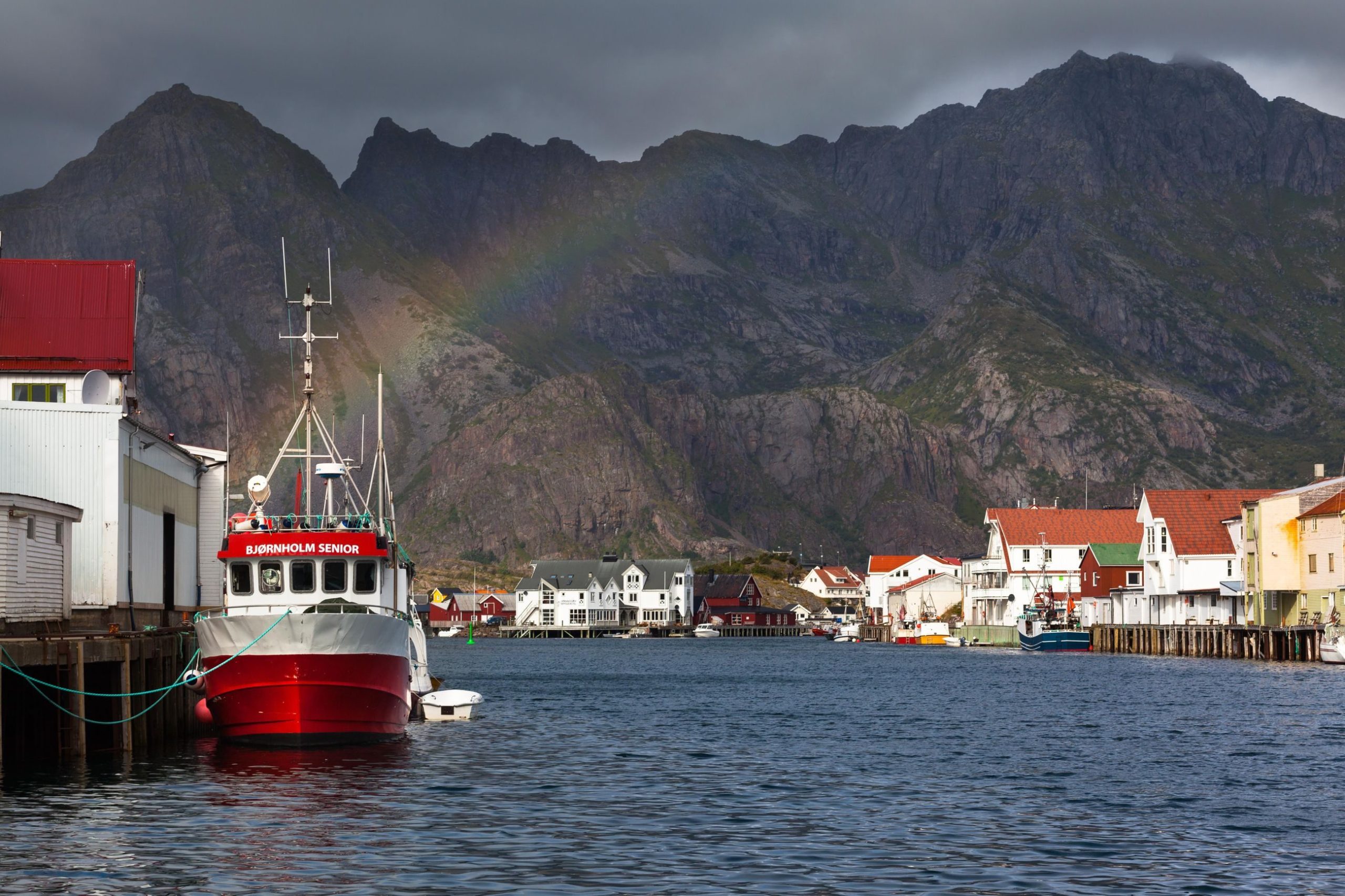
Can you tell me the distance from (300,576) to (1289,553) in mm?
91761

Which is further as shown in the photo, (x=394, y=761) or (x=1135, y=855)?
(x=394, y=761)

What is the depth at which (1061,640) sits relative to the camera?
6407 inches

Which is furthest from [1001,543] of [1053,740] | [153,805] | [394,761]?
[153,805]

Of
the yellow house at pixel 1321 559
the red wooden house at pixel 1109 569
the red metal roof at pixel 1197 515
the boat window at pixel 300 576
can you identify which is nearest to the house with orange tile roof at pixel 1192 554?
the red metal roof at pixel 1197 515

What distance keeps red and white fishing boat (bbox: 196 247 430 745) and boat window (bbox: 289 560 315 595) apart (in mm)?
34

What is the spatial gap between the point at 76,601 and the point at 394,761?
12333 mm

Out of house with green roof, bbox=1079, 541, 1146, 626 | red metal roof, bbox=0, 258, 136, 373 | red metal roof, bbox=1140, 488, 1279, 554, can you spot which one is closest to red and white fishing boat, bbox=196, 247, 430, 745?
red metal roof, bbox=0, 258, 136, 373

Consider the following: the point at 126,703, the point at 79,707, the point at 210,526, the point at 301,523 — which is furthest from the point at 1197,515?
the point at 79,707

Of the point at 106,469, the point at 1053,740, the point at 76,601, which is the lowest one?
the point at 1053,740

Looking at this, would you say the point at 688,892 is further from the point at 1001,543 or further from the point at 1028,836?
the point at 1001,543

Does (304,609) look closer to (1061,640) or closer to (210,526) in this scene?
(210,526)

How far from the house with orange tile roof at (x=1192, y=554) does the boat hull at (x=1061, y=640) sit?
349 inches

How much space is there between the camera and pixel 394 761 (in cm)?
5159

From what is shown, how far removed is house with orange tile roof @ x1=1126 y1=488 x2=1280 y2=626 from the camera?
145750mm
